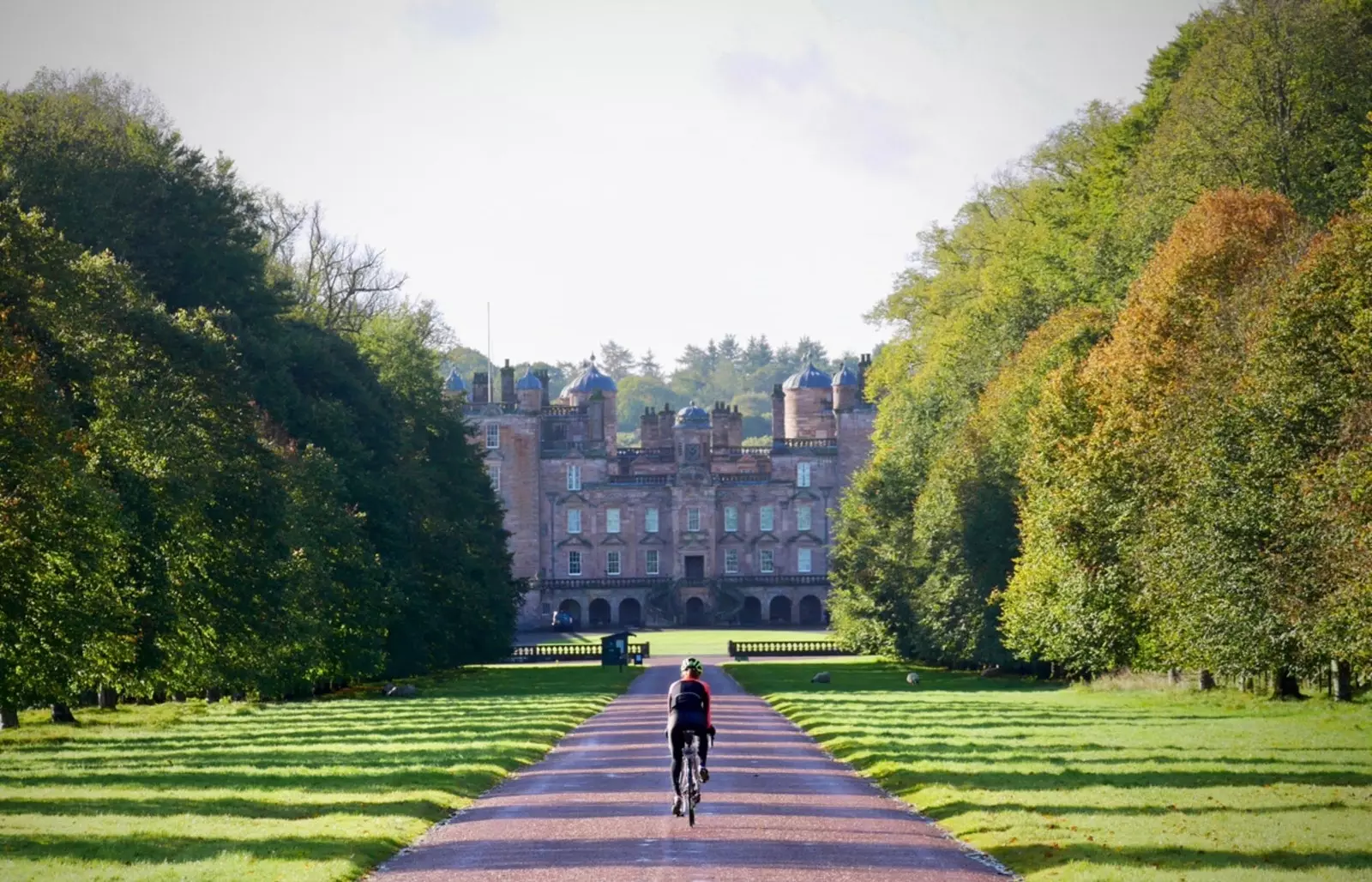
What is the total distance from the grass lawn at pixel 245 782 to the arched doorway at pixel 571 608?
247 feet

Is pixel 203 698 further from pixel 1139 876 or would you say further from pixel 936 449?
pixel 1139 876

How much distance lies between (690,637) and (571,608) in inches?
707

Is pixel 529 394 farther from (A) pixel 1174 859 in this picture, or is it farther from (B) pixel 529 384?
(A) pixel 1174 859

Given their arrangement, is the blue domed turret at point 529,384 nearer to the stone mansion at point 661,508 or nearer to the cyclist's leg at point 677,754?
the stone mansion at point 661,508

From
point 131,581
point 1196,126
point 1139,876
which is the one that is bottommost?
point 1139,876

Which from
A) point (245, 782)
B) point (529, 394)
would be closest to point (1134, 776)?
point (245, 782)

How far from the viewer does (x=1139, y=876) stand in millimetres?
16281

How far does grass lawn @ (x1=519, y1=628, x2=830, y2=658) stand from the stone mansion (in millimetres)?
5579

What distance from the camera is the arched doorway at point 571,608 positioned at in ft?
398

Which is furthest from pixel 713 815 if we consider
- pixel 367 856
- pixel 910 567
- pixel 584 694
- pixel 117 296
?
→ pixel 910 567

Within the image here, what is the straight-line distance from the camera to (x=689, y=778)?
65.4 ft

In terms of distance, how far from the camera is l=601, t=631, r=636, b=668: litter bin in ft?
241

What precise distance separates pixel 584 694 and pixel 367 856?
3473 cm

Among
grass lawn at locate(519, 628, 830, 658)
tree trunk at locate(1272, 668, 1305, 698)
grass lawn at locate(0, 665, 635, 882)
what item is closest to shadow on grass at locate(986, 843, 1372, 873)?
grass lawn at locate(0, 665, 635, 882)
